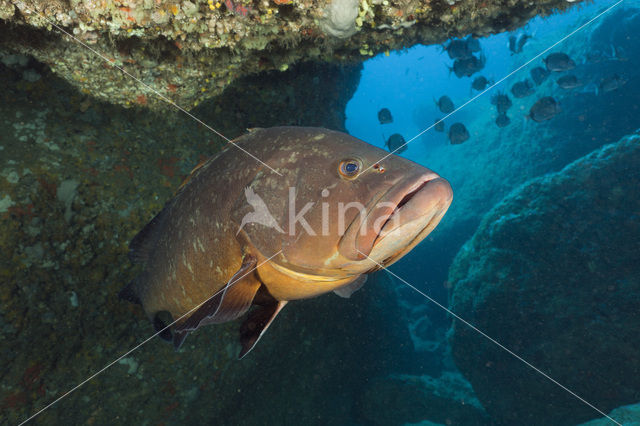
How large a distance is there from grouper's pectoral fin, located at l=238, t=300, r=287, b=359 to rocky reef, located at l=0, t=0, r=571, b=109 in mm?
2320

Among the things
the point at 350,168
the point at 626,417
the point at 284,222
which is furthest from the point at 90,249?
the point at 626,417

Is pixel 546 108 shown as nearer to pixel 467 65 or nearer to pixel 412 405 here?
pixel 467 65

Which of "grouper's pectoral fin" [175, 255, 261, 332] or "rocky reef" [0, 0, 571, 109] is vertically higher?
"rocky reef" [0, 0, 571, 109]

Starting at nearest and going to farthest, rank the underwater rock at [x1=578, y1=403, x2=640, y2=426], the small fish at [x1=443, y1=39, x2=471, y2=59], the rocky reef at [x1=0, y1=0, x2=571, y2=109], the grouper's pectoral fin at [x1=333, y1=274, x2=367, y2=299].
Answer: the rocky reef at [x1=0, y1=0, x2=571, y2=109], the grouper's pectoral fin at [x1=333, y1=274, x2=367, y2=299], the underwater rock at [x1=578, y1=403, x2=640, y2=426], the small fish at [x1=443, y1=39, x2=471, y2=59]

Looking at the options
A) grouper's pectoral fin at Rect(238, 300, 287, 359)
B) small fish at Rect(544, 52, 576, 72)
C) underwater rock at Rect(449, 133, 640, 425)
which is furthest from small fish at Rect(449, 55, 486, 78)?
grouper's pectoral fin at Rect(238, 300, 287, 359)

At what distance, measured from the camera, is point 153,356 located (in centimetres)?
386

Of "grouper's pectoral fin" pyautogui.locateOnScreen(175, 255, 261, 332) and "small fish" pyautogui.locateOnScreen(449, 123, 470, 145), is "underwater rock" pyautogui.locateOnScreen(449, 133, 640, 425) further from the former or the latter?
"grouper's pectoral fin" pyautogui.locateOnScreen(175, 255, 261, 332)

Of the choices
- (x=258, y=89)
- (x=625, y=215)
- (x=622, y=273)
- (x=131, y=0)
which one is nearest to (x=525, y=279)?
(x=622, y=273)

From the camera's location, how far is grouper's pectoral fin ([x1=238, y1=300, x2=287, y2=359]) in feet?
6.85

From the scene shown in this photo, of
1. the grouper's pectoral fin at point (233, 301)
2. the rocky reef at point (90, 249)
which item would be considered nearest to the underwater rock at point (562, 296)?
the rocky reef at point (90, 249)

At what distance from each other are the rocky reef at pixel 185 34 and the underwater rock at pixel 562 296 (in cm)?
538

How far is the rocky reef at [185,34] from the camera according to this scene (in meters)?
2.29

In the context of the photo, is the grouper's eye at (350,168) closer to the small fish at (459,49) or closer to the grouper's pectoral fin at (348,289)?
the grouper's pectoral fin at (348,289)

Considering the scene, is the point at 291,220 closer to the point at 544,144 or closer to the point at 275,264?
the point at 275,264
